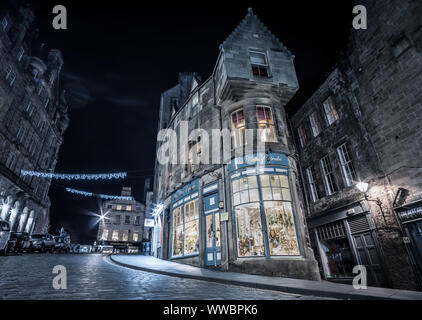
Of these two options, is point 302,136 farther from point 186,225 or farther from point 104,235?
point 104,235

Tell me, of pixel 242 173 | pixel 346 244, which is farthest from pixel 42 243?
pixel 346 244

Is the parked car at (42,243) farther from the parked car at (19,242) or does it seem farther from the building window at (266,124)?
the building window at (266,124)

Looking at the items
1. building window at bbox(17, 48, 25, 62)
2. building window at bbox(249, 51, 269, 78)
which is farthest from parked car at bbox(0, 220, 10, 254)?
building window at bbox(17, 48, 25, 62)

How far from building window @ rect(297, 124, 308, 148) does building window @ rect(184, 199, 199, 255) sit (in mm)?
9131

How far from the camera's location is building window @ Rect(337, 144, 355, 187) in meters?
12.6

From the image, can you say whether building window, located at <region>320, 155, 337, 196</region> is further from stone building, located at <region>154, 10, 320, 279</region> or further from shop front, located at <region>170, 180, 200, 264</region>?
shop front, located at <region>170, 180, 200, 264</region>

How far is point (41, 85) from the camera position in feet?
124

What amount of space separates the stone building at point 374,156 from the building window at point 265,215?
3681mm

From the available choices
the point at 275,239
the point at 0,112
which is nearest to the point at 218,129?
the point at 275,239

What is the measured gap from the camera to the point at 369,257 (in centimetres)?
1105

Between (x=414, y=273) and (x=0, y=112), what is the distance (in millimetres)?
40632

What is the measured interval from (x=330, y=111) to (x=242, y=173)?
296 inches

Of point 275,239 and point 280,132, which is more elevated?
point 280,132
